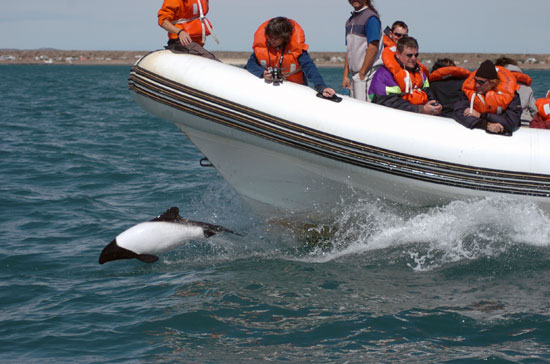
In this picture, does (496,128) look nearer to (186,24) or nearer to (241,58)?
(186,24)

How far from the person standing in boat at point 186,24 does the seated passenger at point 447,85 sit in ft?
5.79

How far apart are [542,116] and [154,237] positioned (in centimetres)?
305

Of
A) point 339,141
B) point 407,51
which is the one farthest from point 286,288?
point 407,51

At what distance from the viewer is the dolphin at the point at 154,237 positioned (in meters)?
5.30

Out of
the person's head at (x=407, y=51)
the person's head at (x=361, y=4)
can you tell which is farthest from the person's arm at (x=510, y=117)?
the person's head at (x=361, y=4)

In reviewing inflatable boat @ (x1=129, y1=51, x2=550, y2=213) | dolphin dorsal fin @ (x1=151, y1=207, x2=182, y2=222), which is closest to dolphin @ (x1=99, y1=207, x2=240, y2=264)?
dolphin dorsal fin @ (x1=151, y1=207, x2=182, y2=222)

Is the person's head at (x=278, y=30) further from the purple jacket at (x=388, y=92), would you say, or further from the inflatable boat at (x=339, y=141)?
the purple jacket at (x=388, y=92)

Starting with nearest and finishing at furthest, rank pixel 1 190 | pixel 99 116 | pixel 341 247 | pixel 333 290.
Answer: pixel 333 290
pixel 341 247
pixel 1 190
pixel 99 116

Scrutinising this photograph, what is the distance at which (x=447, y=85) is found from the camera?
18.4 ft

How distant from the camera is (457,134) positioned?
501 centimetres

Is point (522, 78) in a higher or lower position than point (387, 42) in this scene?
lower

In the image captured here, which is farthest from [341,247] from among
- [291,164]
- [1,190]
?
[1,190]

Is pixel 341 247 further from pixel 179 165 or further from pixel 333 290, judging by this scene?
Result: pixel 179 165

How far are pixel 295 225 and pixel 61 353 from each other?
89.5 inches
